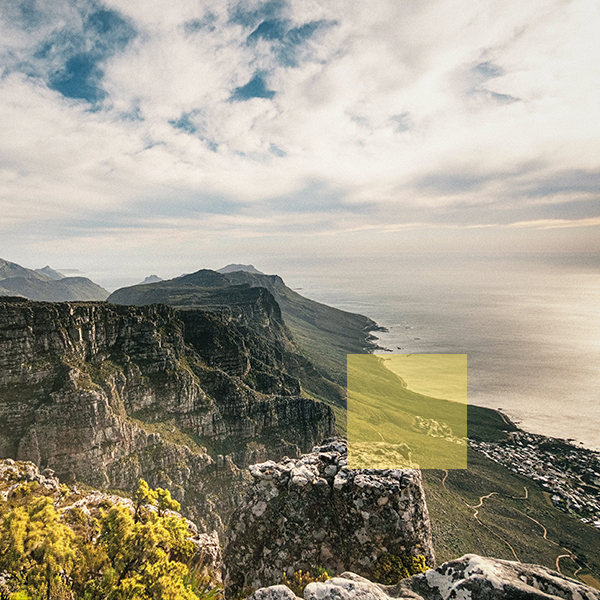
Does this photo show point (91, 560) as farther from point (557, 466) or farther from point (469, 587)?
point (557, 466)

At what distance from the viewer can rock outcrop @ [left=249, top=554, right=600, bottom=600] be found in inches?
490

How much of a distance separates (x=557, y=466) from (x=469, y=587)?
146 meters

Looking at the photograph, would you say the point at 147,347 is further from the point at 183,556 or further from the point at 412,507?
the point at 412,507

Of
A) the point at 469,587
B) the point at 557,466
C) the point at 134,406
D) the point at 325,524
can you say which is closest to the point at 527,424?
the point at 557,466

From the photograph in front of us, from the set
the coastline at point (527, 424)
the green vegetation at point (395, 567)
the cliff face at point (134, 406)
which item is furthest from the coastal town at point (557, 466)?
the green vegetation at point (395, 567)

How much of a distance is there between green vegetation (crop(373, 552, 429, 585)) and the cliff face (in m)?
70.0

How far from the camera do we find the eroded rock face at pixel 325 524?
20578 millimetres

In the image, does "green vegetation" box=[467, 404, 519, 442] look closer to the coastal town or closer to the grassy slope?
the coastal town

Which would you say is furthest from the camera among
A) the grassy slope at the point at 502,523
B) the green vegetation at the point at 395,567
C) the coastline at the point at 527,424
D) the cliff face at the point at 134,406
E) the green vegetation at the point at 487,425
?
the green vegetation at the point at 487,425

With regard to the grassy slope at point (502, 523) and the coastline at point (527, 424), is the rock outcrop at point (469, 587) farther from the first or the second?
the coastline at point (527, 424)

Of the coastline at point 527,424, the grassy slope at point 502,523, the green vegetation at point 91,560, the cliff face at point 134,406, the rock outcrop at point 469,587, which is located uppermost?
the rock outcrop at point 469,587

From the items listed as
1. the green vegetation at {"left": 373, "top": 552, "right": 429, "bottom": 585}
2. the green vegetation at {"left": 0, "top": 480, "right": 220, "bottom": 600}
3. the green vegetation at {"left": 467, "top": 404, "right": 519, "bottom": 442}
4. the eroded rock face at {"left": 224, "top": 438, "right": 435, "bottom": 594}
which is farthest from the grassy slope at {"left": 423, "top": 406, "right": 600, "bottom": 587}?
the green vegetation at {"left": 0, "top": 480, "right": 220, "bottom": 600}

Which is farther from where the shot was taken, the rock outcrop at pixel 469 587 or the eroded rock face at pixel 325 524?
the eroded rock face at pixel 325 524

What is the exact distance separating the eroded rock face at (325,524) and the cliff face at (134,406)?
204 ft
